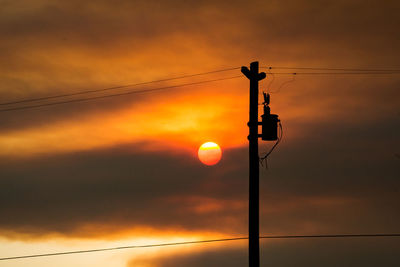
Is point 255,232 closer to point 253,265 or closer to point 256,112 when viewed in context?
point 253,265

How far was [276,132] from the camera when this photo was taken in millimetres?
25203

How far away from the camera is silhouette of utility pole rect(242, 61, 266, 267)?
79.9ft

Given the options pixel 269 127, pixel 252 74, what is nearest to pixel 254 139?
pixel 269 127

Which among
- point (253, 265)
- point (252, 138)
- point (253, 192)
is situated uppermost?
point (252, 138)

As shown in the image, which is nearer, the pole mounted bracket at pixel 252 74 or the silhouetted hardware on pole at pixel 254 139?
the silhouetted hardware on pole at pixel 254 139

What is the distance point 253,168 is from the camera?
2500 centimetres

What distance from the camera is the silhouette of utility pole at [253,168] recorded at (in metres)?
24.3

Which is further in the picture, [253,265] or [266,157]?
[266,157]

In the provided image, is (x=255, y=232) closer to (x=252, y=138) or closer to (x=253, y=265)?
(x=253, y=265)

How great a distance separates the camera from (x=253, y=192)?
24812 mm

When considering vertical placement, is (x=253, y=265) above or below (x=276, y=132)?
below

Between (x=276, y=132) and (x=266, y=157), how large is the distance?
3.83 feet

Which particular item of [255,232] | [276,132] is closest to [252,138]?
[276,132]

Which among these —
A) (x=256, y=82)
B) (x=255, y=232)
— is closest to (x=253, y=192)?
(x=255, y=232)
